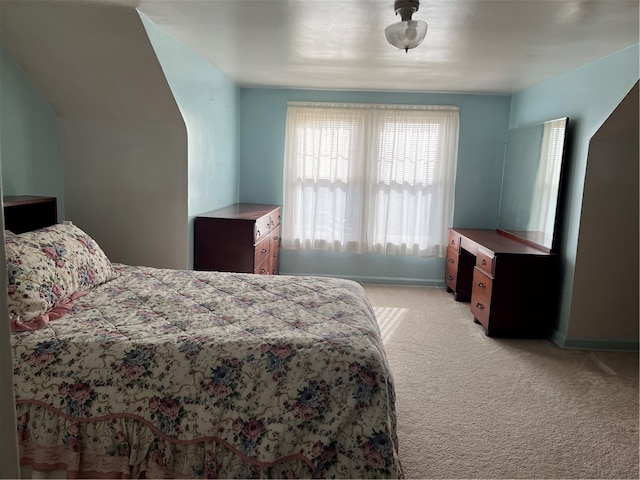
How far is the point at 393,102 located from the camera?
491cm

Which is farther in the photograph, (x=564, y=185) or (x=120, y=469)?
(x=564, y=185)

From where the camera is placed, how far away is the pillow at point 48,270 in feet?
6.32

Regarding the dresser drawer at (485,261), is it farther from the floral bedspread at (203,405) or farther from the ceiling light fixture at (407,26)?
the floral bedspread at (203,405)

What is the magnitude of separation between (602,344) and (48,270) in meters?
3.80

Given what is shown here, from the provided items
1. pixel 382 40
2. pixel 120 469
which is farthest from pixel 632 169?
pixel 120 469

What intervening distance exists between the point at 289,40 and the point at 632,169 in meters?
2.68

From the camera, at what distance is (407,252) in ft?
16.7

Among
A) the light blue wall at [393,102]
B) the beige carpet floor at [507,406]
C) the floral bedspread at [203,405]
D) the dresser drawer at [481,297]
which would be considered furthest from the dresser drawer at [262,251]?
the floral bedspread at [203,405]

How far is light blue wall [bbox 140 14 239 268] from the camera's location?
3086 millimetres

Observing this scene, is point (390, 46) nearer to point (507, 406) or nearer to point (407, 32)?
point (407, 32)

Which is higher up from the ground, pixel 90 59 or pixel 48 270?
pixel 90 59

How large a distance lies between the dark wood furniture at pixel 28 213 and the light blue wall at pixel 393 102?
7.94ft

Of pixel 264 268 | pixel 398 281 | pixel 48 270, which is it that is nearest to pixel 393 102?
pixel 398 281

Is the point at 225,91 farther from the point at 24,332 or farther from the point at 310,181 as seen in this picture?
the point at 24,332
